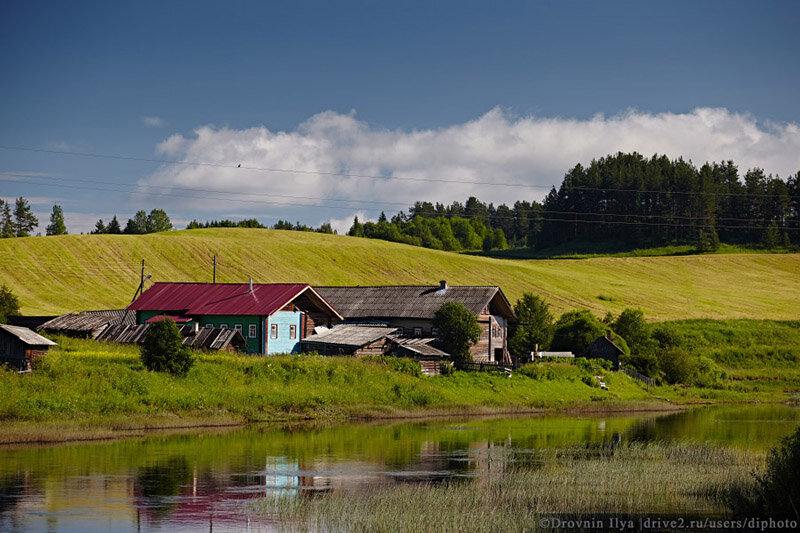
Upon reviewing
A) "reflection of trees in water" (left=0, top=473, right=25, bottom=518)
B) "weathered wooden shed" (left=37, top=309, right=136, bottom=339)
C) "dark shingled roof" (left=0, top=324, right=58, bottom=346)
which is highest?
"dark shingled roof" (left=0, top=324, right=58, bottom=346)

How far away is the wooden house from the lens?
65.4 metres

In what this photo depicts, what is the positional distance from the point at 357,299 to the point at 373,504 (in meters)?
48.1

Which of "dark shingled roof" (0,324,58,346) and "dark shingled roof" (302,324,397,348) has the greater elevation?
"dark shingled roof" (0,324,58,346)

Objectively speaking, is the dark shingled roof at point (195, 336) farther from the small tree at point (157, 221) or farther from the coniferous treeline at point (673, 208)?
the small tree at point (157, 221)

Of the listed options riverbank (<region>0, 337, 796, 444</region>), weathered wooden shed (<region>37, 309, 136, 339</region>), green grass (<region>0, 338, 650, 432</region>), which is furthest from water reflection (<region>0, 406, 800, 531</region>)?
weathered wooden shed (<region>37, 309, 136, 339</region>)

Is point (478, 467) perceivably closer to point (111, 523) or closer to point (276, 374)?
point (111, 523)

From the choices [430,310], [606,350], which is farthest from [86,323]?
[606,350]

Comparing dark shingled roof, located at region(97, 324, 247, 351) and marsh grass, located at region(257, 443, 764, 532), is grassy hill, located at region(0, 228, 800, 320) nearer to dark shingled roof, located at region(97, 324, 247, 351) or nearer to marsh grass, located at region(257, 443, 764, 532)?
dark shingled roof, located at region(97, 324, 247, 351)

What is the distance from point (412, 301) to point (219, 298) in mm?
14173

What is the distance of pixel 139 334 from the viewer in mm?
59656

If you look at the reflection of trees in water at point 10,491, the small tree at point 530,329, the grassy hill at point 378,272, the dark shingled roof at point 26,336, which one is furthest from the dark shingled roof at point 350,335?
the reflection of trees in water at point 10,491

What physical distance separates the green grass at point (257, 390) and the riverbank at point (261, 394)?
6cm

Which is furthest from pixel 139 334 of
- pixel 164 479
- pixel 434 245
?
pixel 434 245

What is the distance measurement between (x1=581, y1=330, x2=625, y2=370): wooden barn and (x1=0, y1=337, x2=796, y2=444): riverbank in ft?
9.27
